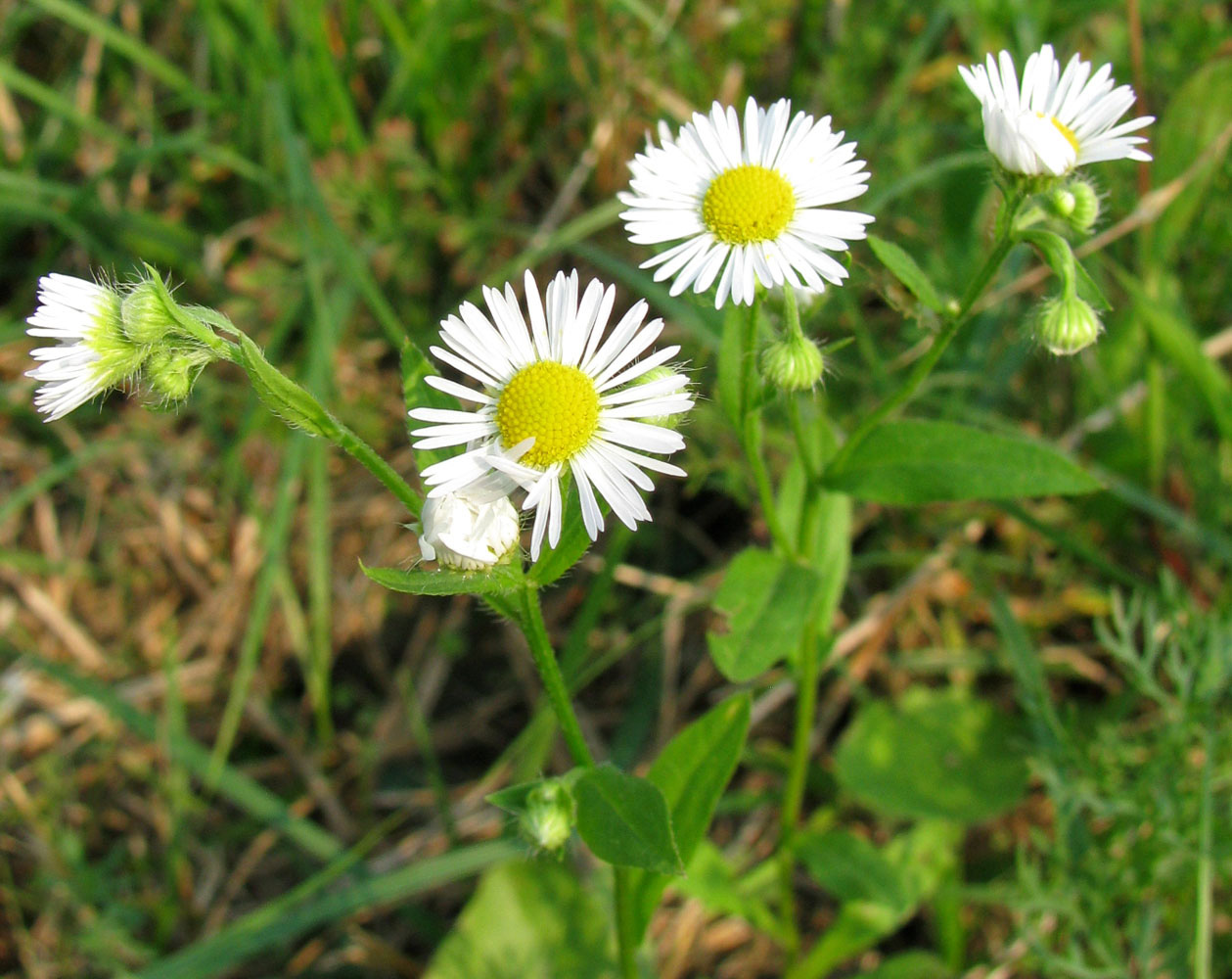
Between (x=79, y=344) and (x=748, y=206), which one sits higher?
(x=748, y=206)

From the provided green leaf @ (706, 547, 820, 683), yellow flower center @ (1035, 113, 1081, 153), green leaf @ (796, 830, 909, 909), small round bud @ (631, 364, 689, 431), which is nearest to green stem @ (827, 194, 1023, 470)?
yellow flower center @ (1035, 113, 1081, 153)

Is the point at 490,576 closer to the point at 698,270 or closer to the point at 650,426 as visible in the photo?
the point at 650,426

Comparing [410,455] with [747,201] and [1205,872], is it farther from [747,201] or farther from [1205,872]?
[1205,872]

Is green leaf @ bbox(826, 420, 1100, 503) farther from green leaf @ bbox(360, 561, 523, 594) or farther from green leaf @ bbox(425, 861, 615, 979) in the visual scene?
green leaf @ bbox(425, 861, 615, 979)

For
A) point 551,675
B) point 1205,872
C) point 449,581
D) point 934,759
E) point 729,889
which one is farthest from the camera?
point 934,759

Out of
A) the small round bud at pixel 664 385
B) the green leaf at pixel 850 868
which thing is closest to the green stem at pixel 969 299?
the small round bud at pixel 664 385

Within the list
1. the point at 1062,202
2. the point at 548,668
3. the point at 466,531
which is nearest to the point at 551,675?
the point at 548,668

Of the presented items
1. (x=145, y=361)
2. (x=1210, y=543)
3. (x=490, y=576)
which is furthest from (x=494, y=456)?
(x=1210, y=543)
